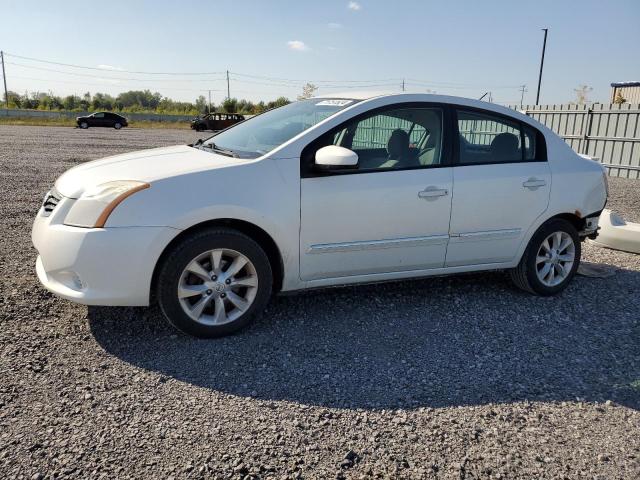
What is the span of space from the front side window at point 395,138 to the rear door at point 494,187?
23cm

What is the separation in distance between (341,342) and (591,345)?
185cm

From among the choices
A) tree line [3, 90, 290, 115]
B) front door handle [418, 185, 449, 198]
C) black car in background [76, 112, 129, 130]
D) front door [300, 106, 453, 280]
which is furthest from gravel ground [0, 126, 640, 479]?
tree line [3, 90, 290, 115]

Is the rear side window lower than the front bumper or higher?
higher

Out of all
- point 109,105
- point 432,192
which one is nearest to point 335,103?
point 432,192

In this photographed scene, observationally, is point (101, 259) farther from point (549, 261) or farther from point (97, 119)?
point (97, 119)

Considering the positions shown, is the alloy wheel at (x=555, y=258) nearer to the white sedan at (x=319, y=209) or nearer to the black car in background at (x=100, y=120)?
the white sedan at (x=319, y=209)

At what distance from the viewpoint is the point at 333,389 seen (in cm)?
320

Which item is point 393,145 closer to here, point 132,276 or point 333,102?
point 333,102

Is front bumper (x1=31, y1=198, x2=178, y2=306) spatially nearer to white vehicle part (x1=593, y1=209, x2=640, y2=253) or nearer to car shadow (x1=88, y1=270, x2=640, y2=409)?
car shadow (x1=88, y1=270, x2=640, y2=409)

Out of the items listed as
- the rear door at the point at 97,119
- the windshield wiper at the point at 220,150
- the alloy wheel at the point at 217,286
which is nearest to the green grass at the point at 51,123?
the rear door at the point at 97,119

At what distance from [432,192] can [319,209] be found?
96cm

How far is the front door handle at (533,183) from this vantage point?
15.1 ft

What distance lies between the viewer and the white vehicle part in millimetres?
6539

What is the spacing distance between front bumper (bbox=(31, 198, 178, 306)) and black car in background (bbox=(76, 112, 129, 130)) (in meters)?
44.0
